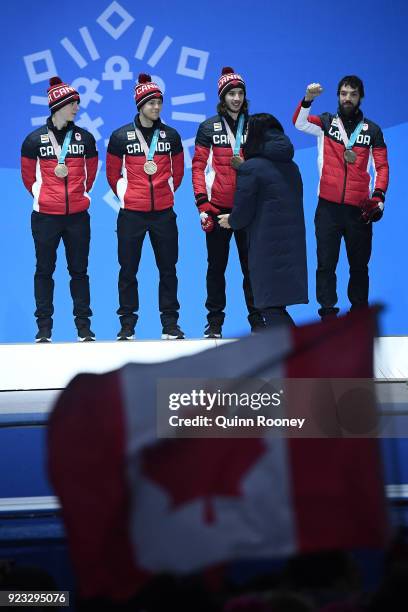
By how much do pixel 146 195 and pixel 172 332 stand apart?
1.03 meters

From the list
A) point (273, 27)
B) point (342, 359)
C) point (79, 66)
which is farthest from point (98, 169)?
point (342, 359)

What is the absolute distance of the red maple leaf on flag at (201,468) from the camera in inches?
69.3

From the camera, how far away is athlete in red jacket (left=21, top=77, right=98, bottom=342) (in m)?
7.34

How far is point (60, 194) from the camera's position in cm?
735

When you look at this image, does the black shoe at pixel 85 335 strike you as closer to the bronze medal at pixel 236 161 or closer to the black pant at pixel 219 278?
the black pant at pixel 219 278

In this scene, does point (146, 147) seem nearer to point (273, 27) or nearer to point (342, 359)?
point (273, 27)

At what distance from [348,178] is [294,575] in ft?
19.4

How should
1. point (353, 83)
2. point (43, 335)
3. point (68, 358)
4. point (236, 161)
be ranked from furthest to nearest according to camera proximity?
1. point (353, 83)
2. point (43, 335)
3. point (236, 161)
4. point (68, 358)

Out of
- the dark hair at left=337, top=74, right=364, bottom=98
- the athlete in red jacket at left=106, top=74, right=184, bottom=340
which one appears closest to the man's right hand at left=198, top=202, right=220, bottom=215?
the athlete in red jacket at left=106, top=74, right=184, bottom=340

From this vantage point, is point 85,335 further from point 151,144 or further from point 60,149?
point 151,144

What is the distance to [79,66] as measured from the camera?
7.64m

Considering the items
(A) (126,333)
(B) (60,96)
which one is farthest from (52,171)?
(A) (126,333)

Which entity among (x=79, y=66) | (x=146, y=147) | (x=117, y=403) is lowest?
(x=117, y=403)

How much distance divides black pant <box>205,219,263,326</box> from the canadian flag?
5540mm
